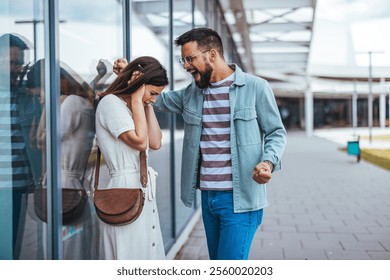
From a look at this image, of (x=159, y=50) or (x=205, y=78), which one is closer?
(x=205, y=78)

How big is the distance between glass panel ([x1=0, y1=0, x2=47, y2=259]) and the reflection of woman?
6 centimetres

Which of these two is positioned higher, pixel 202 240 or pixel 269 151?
pixel 269 151

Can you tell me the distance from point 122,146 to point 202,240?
2865 millimetres

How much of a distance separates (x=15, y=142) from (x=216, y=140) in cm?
94

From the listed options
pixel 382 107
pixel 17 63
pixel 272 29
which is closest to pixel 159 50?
pixel 382 107

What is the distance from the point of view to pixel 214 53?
2.22 m

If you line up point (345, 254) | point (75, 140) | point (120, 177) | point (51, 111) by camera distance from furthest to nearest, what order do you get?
point (345, 254), point (75, 140), point (120, 177), point (51, 111)

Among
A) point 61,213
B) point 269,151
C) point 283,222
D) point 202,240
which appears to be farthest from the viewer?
point 283,222

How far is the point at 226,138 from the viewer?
2268 millimetres

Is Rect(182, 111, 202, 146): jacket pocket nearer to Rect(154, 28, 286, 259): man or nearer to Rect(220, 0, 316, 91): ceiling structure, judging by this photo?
Rect(154, 28, 286, 259): man

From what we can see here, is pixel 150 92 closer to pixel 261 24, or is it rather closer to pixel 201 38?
pixel 201 38

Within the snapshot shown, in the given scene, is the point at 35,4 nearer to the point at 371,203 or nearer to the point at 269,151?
the point at 269,151

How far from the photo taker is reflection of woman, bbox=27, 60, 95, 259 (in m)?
1.99
